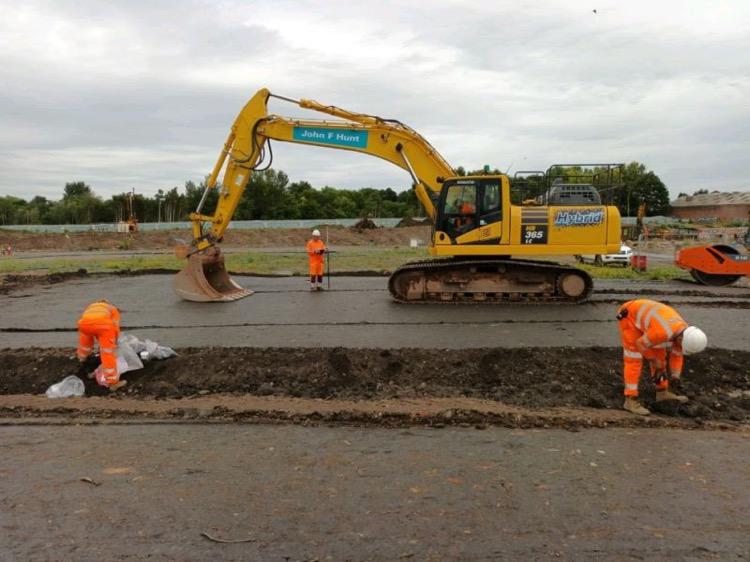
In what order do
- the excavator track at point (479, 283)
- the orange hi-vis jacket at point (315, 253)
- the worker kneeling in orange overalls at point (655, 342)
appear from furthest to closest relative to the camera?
the orange hi-vis jacket at point (315, 253) < the excavator track at point (479, 283) < the worker kneeling in orange overalls at point (655, 342)

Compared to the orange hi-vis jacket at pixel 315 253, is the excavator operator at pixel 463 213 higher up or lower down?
higher up

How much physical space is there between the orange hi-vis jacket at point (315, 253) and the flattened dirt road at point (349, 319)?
689 mm

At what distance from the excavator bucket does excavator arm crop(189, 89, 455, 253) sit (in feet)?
1.27

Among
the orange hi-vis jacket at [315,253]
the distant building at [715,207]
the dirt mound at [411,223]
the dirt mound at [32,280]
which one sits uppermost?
the distant building at [715,207]

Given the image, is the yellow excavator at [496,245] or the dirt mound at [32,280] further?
the dirt mound at [32,280]

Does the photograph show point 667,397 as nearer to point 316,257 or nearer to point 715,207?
point 316,257

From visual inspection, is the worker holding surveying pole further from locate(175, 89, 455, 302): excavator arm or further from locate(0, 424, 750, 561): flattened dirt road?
locate(0, 424, 750, 561): flattened dirt road

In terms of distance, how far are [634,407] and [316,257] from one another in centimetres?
985

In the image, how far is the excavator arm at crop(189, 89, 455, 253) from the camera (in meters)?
13.5

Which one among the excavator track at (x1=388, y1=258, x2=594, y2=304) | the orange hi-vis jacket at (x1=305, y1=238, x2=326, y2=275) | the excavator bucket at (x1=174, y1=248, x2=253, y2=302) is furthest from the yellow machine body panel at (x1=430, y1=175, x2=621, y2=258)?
the excavator bucket at (x1=174, y1=248, x2=253, y2=302)

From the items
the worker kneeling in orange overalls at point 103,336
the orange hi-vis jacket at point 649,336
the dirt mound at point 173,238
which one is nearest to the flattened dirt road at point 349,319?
the worker kneeling in orange overalls at point 103,336

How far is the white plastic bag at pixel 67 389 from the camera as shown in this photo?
6539 mm

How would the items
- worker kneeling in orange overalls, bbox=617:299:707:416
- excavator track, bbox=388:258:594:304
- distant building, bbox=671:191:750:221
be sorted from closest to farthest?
worker kneeling in orange overalls, bbox=617:299:707:416 → excavator track, bbox=388:258:594:304 → distant building, bbox=671:191:750:221

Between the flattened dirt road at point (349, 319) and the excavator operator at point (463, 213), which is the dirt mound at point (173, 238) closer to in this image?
the flattened dirt road at point (349, 319)
